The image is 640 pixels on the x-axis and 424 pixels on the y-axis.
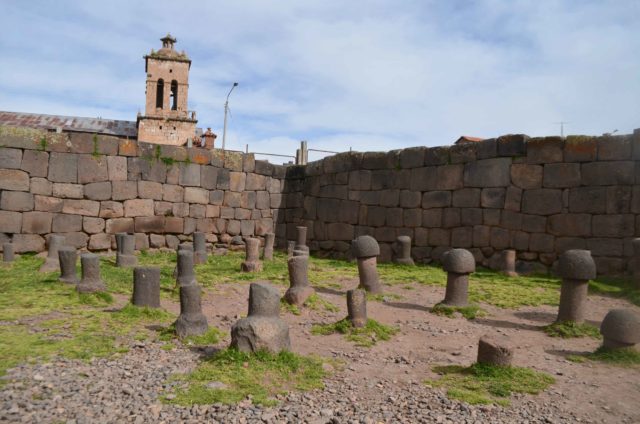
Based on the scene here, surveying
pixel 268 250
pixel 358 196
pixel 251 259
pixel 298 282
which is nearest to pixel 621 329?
pixel 298 282

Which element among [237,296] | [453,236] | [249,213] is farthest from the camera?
[249,213]

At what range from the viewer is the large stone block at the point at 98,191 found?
12.4m

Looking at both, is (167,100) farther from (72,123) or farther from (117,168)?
(117,168)

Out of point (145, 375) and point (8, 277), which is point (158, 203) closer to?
point (8, 277)

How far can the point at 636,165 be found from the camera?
9.88 m

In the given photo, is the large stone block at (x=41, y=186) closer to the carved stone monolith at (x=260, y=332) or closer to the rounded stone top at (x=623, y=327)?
the carved stone monolith at (x=260, y=332)

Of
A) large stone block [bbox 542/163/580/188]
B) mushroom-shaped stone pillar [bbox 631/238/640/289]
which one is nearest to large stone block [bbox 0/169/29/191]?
large stone block [bbox 542/163/580/188]

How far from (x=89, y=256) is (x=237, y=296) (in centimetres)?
244

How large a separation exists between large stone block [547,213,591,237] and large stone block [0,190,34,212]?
11.7 meters

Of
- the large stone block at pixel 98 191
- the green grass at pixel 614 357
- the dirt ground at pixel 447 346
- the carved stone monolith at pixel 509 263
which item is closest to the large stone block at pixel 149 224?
the large stone block at pixel 98 191

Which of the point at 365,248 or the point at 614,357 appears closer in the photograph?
the point at 614,357

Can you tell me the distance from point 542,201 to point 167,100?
33050 millimetres

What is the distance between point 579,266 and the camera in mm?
6738

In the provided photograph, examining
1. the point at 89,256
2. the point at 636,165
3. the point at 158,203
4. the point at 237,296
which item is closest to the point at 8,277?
the point at 89,256
